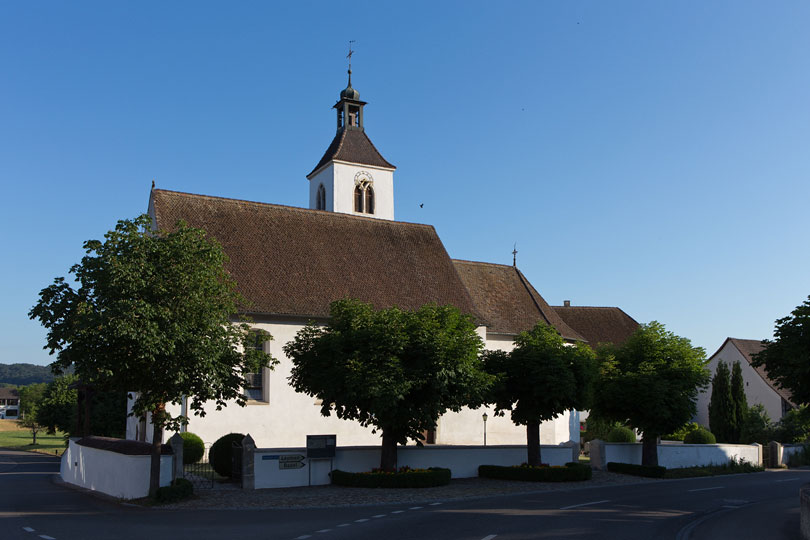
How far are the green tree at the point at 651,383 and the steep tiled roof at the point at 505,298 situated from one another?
7.09 meters

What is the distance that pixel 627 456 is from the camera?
34188 millimetres

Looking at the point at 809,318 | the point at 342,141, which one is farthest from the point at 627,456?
the point at 342,141

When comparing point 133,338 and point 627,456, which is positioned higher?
point 133,338

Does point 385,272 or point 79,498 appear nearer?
point 79,498

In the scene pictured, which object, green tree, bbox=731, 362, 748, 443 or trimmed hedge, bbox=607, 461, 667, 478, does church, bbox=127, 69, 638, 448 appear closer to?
trimmed hedge, bbox=607, 461, 667, 478

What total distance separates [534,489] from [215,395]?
36.6 feet

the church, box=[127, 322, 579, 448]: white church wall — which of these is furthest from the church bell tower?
box=[127, 322, 579, 448]: white church wall

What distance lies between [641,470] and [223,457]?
18.0m

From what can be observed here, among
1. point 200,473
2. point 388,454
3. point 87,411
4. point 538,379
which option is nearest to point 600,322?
point 538,379

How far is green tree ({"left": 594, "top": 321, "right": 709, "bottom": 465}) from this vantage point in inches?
1246

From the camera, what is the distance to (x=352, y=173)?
54750mm

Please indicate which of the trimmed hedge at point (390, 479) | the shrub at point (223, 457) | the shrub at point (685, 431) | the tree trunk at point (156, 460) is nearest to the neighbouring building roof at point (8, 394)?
the shrub at point (685, 431)

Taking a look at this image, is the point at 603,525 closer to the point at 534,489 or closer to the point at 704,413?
the point at 534,489

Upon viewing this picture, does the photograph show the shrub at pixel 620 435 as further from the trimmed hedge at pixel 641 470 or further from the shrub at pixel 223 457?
the shrub at pixel 223 457
